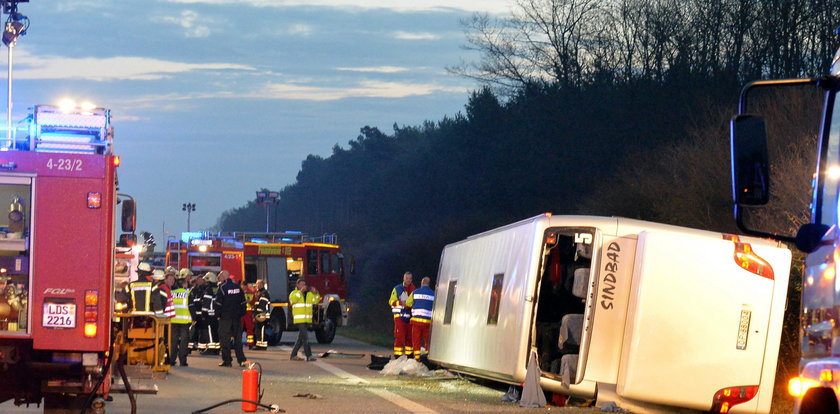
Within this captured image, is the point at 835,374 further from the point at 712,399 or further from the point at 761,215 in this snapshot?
the point at 761,215

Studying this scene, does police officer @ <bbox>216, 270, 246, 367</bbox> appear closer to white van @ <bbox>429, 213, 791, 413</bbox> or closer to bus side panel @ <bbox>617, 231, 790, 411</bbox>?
white van @ <bbox>429, 213, 791, 413</bbox>

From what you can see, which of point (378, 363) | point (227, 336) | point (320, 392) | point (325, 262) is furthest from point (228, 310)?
point (325, 262)

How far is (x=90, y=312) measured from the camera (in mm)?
10336

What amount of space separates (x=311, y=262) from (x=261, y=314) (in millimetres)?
10119

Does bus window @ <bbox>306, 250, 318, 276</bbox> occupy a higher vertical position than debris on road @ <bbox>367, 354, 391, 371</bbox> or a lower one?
lower

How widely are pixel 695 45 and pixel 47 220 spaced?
3740 cm

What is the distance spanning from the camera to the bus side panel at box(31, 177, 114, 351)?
10281mm

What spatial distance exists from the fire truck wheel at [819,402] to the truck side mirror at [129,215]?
7282 millimetres

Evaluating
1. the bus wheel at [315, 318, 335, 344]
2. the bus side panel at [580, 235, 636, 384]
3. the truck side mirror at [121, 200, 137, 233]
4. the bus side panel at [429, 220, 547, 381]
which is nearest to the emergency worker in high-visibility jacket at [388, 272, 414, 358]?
the bus side panel at [429, 220, 547, 381]

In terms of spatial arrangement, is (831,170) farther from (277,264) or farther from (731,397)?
(277,264)

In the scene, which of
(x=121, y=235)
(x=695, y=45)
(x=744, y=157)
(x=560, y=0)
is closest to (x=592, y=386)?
(x=121, y=235)

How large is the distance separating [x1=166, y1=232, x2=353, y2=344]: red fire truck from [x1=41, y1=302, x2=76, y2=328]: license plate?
2354cm

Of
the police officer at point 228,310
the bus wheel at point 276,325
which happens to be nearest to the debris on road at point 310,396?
the police officer at point 228,310

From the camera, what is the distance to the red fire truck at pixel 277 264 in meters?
35.4
